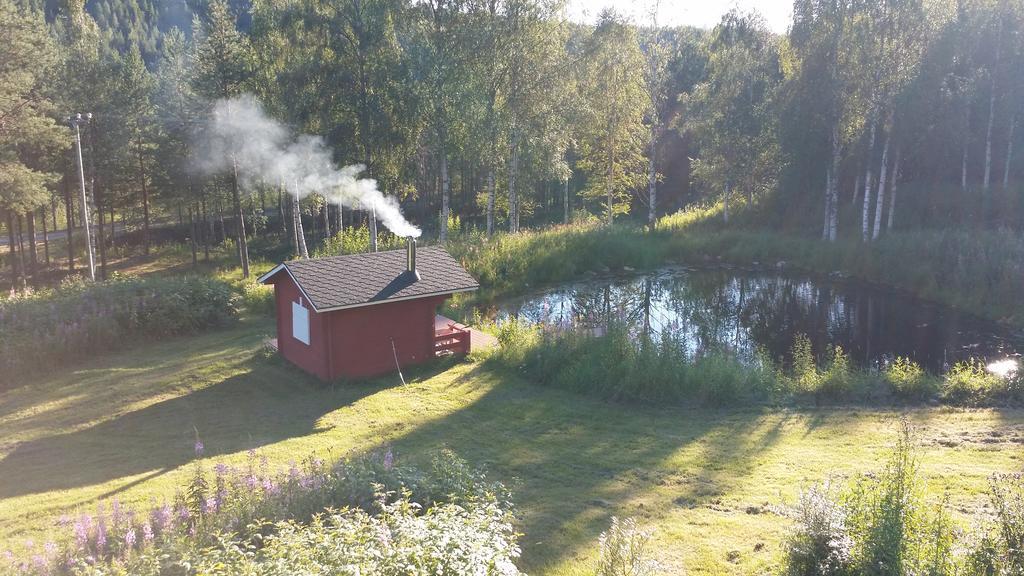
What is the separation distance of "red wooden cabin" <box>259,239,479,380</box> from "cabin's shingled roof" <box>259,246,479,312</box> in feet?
0.07

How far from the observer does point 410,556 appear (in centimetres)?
522

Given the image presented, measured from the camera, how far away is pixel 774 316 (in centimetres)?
2330

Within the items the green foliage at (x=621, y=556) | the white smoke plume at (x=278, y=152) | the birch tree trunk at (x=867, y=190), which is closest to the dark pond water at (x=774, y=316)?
the birch tree trunk at (x=867, y=190)

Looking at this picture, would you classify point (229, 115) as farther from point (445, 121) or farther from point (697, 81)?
point (697, 81)

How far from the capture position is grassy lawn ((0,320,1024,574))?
8.53 metres

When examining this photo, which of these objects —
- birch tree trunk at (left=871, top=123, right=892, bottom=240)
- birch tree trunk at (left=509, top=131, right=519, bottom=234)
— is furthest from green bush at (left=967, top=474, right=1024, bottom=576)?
birch tree trunk at (left=509, top=131, right=519, bottom=234)

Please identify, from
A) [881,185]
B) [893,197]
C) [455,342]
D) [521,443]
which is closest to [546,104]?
[881,185]

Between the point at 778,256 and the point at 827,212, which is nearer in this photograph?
the point at 778,256

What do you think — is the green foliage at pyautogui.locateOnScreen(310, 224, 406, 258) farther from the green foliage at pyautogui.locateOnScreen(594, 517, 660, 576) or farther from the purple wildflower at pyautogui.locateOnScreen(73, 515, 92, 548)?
the green foliage at pyautogui.locateOnScreen(594, 517, 660, 576)

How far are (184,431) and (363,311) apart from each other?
4689 millimetres

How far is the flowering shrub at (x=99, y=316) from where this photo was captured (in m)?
16.3

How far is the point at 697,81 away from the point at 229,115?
3994cm

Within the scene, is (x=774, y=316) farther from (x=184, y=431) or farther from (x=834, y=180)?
(x=184, y=431)

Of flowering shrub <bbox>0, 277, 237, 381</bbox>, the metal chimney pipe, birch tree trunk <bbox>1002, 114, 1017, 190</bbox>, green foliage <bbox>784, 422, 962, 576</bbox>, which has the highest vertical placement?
birch tree trunk <bbox>1002, 114, 1017, 190</bbox>
